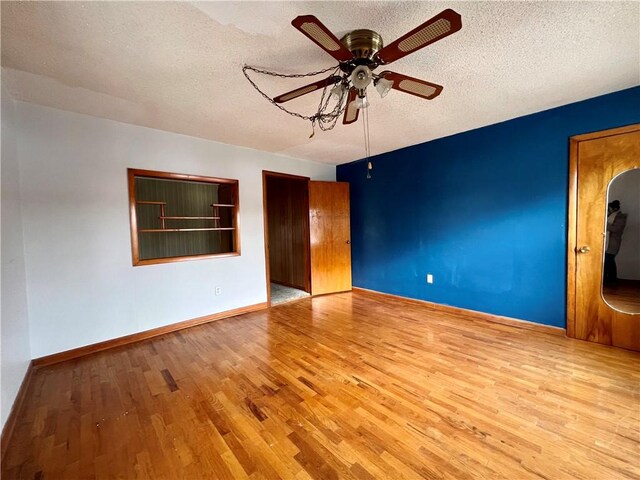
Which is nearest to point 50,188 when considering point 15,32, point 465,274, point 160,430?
point 15,32

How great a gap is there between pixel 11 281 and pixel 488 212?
180 inches

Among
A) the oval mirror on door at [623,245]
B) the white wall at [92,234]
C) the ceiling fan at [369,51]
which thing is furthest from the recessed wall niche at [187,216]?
the oval mirror on door at [623,245]

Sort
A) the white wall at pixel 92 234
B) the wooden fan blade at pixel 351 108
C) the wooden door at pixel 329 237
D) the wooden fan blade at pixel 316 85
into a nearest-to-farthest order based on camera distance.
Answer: the wooden fan blade at pixel 316 85
the wooden fan blade at pixel 351 108
the white wall at pixel 92 234
the wooden door at pixel 329 237

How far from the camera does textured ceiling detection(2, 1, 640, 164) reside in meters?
1.39

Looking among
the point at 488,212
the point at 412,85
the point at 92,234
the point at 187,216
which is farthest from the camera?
the point at 187,216

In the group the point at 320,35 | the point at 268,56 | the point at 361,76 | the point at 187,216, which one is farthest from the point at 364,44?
the point at 187,216

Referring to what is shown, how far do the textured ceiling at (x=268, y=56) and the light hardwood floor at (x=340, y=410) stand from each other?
7.77 feet

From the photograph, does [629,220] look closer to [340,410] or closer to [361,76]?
[361,76]

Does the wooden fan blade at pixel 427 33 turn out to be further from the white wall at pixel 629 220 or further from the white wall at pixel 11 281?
the white wall at pixel 11 281

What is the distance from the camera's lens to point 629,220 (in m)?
2.43

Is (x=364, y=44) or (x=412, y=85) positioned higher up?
(x=364, y=44)

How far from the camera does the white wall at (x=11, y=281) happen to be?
1.70 m

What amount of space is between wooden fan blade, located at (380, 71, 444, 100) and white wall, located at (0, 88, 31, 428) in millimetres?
2805

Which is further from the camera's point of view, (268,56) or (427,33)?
(268,56)
